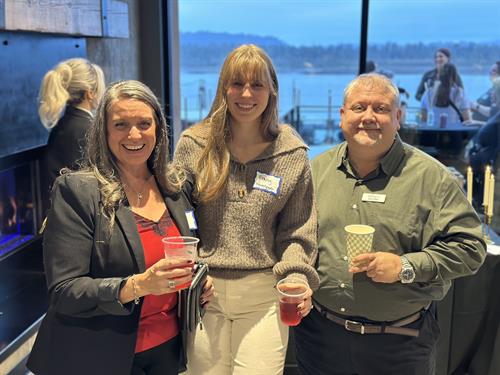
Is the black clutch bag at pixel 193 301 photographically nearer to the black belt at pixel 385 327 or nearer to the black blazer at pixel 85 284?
the black blazer at pixel 85 284

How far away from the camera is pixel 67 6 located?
3.24 meters

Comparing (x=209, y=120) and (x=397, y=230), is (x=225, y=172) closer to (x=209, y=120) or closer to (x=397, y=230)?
(x=209, y=120)

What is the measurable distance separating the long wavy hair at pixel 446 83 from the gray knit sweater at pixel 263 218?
399 centimetres

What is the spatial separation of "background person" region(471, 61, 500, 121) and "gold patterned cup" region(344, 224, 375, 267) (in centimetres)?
419

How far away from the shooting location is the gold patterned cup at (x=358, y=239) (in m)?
1.64

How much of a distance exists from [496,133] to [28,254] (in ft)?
13.9

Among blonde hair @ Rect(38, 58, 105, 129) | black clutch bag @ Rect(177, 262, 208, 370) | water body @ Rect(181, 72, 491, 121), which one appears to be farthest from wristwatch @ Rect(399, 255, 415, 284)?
water body @ Rect(181, 72, 491, 121)

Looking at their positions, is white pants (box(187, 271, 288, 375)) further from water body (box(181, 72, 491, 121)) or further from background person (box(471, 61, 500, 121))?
background person (box(471, 61, 500, 121))

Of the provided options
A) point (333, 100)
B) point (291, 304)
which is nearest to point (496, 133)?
point (333, 100)

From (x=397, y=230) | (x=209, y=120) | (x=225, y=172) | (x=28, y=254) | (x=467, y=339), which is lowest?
(x=467, y=339)

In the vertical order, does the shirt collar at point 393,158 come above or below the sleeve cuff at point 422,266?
above

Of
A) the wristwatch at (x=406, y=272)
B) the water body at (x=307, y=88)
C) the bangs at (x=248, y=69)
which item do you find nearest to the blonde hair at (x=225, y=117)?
→ the bangs at (x=248, y=69)

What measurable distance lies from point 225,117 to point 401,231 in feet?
2.43

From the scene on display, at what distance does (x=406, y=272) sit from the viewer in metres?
1.68
